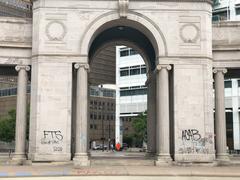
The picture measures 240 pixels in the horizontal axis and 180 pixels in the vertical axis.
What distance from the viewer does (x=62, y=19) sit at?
3584 centimetres

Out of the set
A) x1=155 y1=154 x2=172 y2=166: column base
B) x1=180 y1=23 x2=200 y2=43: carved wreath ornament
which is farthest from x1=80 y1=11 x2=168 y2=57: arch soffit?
x1=155 y1=154 x2=172 y2=166: column base

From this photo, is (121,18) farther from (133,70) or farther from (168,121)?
(133,70)

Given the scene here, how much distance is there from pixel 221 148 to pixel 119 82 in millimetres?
72610

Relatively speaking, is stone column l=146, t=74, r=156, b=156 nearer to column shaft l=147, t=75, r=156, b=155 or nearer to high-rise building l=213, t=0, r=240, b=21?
column shaft l=147, t=75, r=156, b=155

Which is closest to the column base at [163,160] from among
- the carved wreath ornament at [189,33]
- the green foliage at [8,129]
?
the carved wreath ornament at [189,33]

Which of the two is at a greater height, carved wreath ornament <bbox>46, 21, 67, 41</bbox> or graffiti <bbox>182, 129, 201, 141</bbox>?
carved wreath ornament <bbox>46, 21, 67, 41</bbox>

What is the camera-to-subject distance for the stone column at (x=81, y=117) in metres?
34.0

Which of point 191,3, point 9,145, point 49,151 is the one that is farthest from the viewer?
point 9,145

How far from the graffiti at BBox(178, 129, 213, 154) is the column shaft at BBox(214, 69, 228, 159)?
2682mm

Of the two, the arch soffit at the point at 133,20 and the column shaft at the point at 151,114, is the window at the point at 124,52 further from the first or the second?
the arch soffit at the point at 133,20

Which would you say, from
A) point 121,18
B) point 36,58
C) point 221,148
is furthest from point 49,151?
point 221,148

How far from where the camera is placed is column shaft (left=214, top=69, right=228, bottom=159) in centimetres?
3719

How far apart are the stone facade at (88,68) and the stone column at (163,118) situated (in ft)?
0.28

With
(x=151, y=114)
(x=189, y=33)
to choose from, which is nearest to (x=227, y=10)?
(x=151, y=114)
